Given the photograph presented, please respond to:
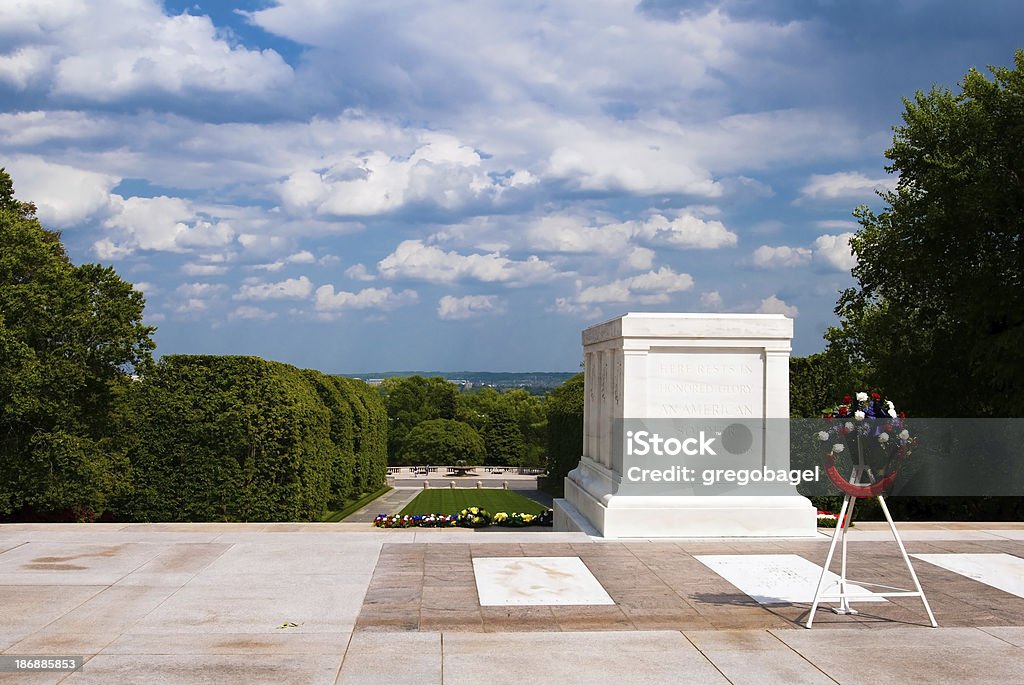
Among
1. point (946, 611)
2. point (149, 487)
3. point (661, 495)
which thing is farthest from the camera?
point (149, 487)

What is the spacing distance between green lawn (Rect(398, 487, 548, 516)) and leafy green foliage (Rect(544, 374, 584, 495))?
8.98 ft

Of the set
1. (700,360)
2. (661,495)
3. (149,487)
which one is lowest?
(149,487)

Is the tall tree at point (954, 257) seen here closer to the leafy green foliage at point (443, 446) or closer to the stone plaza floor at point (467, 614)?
the stone plaza floor at point (467, 614)

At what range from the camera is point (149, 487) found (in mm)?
36000

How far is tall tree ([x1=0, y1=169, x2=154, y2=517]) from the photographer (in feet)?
90.6

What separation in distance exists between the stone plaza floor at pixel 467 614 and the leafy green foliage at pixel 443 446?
254 feet

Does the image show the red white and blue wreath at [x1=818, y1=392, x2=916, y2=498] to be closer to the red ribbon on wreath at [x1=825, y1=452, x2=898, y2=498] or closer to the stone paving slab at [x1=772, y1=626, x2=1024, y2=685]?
the red ribbon on wreath at [x1=825, y1=452, x2=898, y2=498]

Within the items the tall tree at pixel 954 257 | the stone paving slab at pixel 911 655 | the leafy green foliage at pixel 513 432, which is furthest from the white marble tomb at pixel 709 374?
the leafy green foliage at pixel 513 432

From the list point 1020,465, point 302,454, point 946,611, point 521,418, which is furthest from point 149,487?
point 521,418

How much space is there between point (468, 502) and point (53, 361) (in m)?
32.4

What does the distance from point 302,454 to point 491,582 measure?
2921cm

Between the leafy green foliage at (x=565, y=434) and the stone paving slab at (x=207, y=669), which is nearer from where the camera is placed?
the stone paving slab at (x=207, y=669)

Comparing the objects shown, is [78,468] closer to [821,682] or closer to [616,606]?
[616,606]

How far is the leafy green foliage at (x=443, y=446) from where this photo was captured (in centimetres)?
9156
